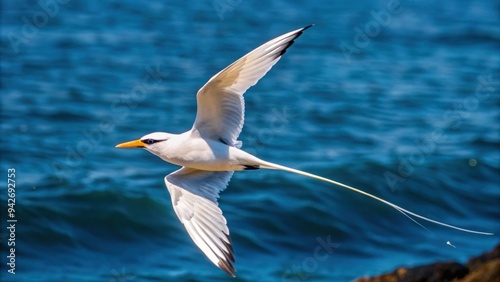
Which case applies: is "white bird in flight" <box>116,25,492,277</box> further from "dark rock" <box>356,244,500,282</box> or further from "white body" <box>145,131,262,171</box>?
"dark rock" <box>356,244,500,282</box>

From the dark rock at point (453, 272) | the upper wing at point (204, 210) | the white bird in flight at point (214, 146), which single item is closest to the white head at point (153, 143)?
the white bird in flight at point (214, 146)

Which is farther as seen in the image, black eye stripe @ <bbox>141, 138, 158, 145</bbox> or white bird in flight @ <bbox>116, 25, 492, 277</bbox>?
black eye stripe @ <bbox>141, 138, 158, 145</bbox>

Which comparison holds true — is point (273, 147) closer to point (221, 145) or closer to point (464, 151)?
point (464, 151)

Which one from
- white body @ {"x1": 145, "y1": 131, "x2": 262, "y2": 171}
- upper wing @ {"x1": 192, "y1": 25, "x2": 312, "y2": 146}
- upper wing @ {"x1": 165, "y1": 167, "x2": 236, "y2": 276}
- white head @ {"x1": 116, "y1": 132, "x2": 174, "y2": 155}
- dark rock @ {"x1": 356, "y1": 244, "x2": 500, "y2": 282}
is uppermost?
upper wing @ {"x1": 192, "y1": 25, "x2": 312, "y2": 146}

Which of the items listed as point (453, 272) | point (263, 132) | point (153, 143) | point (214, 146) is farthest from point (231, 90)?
point (263, 132)

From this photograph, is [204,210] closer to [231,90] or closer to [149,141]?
[149,141]

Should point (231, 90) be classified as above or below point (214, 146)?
above

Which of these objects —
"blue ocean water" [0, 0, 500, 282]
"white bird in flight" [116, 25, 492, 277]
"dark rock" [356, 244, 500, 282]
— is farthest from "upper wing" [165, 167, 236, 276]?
"blue ocean water" [0, 0, 500, 282]

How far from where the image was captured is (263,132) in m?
17.2

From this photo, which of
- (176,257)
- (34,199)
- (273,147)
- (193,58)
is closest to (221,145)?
(176,257)

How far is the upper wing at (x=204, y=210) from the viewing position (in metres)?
7.66

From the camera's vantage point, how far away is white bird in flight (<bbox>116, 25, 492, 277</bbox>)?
746 cm

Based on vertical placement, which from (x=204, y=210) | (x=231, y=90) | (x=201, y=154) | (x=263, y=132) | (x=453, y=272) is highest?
(x=263, y=132)

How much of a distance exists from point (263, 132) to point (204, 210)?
9.13m
